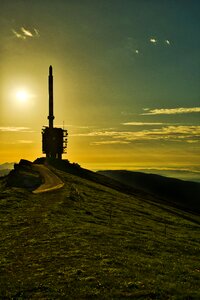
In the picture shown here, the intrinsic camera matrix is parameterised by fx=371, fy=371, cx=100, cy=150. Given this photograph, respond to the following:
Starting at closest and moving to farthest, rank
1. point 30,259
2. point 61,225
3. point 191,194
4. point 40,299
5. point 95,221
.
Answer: point 40,299
point 30,259
point 61,225
point 95,221
point 191,194

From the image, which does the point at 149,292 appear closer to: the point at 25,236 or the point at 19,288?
the point at 19,288

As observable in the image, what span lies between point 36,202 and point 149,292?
3261cm

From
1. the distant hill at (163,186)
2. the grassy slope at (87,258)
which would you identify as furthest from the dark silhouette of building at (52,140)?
the grassy slope at (87,258)

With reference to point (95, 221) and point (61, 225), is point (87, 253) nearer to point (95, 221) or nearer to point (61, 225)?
point (61, 225)

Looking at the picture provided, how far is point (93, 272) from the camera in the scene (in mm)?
20031

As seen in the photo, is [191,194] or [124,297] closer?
[124,297]

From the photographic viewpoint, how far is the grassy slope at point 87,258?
691 inches

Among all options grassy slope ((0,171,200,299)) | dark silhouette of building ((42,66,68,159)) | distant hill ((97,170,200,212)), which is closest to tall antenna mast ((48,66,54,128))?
dark silhouette of building ((42,66,68,159))

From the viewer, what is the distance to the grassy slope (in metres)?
17.5

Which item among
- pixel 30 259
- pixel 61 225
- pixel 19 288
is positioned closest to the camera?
pixel 19 288

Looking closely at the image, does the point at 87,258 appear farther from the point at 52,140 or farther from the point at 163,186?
the point at 163,186

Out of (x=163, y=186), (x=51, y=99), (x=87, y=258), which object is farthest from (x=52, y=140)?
(x=87, y=258)

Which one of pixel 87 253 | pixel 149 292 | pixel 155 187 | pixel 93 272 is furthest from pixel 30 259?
pixel 155 187

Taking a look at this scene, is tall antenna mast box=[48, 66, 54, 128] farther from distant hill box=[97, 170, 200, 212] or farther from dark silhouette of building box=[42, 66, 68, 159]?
distant hill box=[97, 170, 200, 212]
